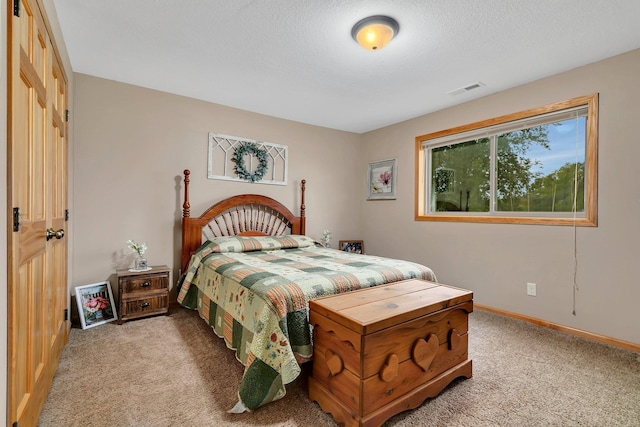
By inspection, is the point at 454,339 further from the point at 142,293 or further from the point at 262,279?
the point at 142,293

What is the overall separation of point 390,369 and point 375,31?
2.00 meters

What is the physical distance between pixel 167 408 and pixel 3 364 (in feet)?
2.66

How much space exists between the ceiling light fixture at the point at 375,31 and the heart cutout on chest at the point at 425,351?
6.14ft

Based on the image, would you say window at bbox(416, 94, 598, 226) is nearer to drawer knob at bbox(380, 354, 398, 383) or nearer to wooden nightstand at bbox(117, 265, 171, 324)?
drawer knob at bbox(380, 354, 398, 383)

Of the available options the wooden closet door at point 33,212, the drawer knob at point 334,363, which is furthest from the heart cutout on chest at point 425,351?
the wooden closet door at point 33,212

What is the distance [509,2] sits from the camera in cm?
177

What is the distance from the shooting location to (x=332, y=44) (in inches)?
87.4

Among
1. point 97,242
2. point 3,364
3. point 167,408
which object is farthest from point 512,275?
point 97,242

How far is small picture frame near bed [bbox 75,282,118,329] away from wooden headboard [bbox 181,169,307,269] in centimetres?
69

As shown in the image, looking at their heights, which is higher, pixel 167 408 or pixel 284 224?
pixel 284 224

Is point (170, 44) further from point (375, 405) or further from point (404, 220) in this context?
point (404, 220)

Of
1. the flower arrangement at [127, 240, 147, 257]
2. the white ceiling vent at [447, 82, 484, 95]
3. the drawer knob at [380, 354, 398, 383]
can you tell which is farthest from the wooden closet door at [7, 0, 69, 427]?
the white ceiling vent at [447, 82, 484, 95]

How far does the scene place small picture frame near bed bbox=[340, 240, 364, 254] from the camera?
175 inches

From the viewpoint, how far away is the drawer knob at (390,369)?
1.42 metres
